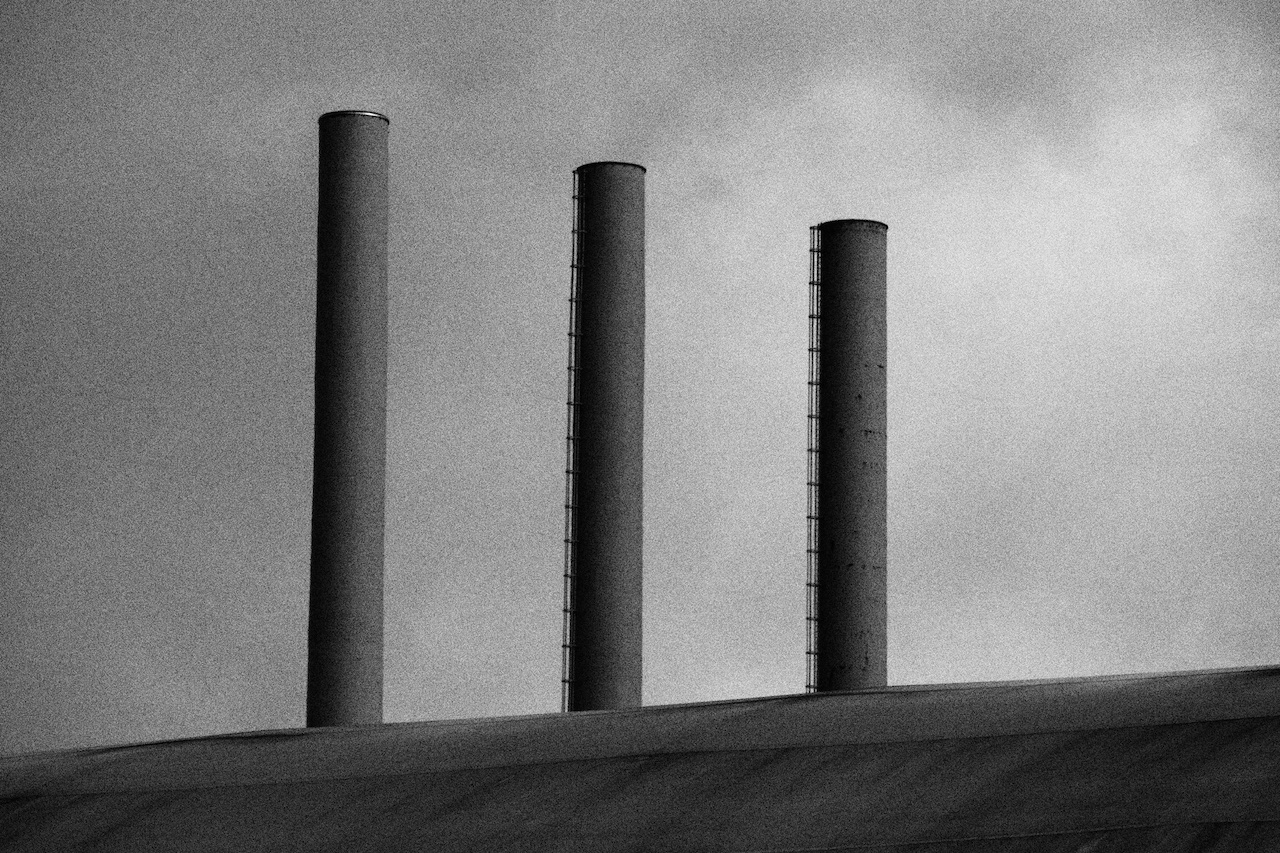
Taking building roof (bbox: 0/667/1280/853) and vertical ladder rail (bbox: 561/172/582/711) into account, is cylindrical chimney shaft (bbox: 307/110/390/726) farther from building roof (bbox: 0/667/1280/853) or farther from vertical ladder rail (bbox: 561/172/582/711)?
building roof (bbox: 0/667/1280/853)

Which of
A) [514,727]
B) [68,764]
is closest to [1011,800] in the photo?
[514,727]

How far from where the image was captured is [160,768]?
25.9 ft

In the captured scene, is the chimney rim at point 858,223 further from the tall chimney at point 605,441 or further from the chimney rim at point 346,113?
the chimney rim at point 346,113

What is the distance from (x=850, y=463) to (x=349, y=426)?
429 centimetres

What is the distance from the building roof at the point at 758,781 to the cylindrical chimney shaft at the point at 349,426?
22.8ft

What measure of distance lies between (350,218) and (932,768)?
33.7 feet

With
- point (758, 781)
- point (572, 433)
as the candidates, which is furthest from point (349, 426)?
point (758, 781)

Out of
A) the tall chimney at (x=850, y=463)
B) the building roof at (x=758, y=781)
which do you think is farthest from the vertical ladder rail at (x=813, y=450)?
the building roof at (x=758, y=781)

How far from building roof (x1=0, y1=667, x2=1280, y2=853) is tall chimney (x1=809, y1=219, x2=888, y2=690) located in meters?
7.93

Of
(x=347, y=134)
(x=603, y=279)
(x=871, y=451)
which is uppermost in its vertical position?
(x=347, y=134)

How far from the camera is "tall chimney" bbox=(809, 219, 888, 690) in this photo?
15.6 metres

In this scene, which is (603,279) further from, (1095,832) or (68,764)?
(1095,832)

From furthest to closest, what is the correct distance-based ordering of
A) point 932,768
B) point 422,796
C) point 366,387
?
point 366,387, point 422,796, point 932,768

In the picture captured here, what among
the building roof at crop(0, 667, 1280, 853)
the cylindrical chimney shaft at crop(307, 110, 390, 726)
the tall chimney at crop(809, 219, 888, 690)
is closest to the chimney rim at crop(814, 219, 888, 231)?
the tall chimney at crop(809, 219, 888, 690)
